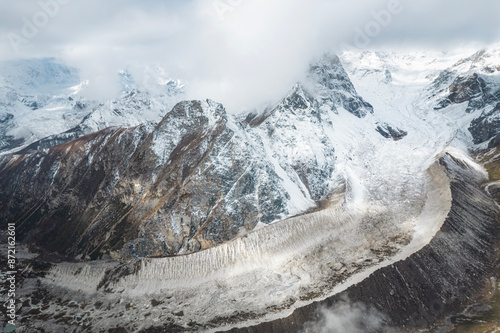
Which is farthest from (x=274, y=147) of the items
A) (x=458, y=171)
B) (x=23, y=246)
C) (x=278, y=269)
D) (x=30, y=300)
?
(x=23, y=246)

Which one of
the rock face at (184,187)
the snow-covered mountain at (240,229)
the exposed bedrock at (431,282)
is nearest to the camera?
the exposed bedrock at (431,282)

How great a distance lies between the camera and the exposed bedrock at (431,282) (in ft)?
281

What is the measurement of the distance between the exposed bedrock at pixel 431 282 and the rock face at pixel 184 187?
48.5 m

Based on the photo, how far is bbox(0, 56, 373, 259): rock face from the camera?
129500mm

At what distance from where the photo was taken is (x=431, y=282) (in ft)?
312

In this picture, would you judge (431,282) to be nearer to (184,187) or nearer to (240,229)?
(240,229)

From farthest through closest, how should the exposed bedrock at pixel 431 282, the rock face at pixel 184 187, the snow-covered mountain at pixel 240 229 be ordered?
1. the rock face at pixel 184 187
2. the snow-covered mountain at pixel 240 229
3. the exposed bedrock at pixel 431 282

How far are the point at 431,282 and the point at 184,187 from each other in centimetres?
10059

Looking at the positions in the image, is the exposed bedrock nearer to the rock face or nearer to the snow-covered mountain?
the snow-covered mountain

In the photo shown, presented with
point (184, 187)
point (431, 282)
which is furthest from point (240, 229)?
point (431, 282)

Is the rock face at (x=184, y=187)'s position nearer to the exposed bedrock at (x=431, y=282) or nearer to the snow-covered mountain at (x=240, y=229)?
the snow-covered mountain at (x=240, y=229)

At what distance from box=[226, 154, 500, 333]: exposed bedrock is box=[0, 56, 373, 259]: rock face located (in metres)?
48.5

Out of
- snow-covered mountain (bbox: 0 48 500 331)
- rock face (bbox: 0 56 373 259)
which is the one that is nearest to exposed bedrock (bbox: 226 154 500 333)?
snow-covered mountain (bbox: 0 48 500 331)

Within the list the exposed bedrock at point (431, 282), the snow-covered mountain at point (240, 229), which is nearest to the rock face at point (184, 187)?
the snow-covered mountain at point (240, 229)
